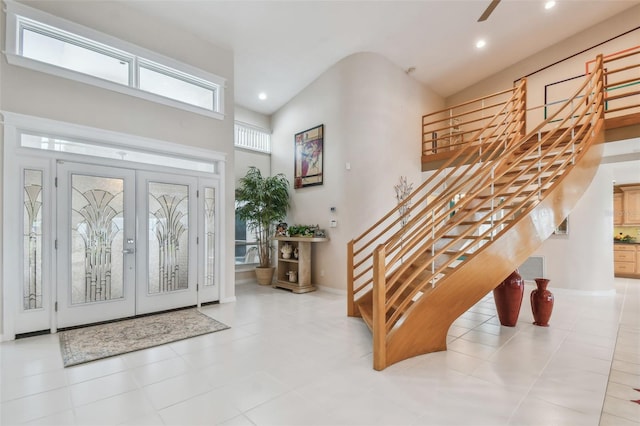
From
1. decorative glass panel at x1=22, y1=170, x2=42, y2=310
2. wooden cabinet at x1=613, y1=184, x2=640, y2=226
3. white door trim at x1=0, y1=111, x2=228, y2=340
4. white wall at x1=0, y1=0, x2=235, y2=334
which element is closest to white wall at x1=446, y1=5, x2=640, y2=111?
wooden cabinet at x1=613, y1=184, x2=640, y2=226

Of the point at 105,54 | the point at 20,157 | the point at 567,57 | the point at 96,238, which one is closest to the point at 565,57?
the point at 567,57

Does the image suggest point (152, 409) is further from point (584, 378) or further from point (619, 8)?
point (619, 8)

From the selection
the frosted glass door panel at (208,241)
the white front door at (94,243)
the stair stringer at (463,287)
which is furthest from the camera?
the frosted glass door panel at (208,241)

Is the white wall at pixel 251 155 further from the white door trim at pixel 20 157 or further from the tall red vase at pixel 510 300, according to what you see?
the tall red vase at pixel 510 300

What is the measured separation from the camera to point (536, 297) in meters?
4.09

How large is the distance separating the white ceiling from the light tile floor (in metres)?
4.73

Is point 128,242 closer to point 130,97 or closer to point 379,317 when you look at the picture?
point 130,97

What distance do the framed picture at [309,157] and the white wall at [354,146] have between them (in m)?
0.14

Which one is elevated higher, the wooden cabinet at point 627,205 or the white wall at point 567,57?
the white wall at point 567,57

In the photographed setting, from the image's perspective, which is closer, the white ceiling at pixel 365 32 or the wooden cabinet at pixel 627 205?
the white ceiling at pixel 365 32

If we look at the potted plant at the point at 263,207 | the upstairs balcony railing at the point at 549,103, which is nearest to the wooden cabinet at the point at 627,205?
the upstairs balcony railing at the point at 549,103

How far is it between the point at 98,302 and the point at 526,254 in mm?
5438

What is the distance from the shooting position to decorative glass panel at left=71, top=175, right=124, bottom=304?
398 centimetres

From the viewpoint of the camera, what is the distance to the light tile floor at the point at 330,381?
2.14 m
